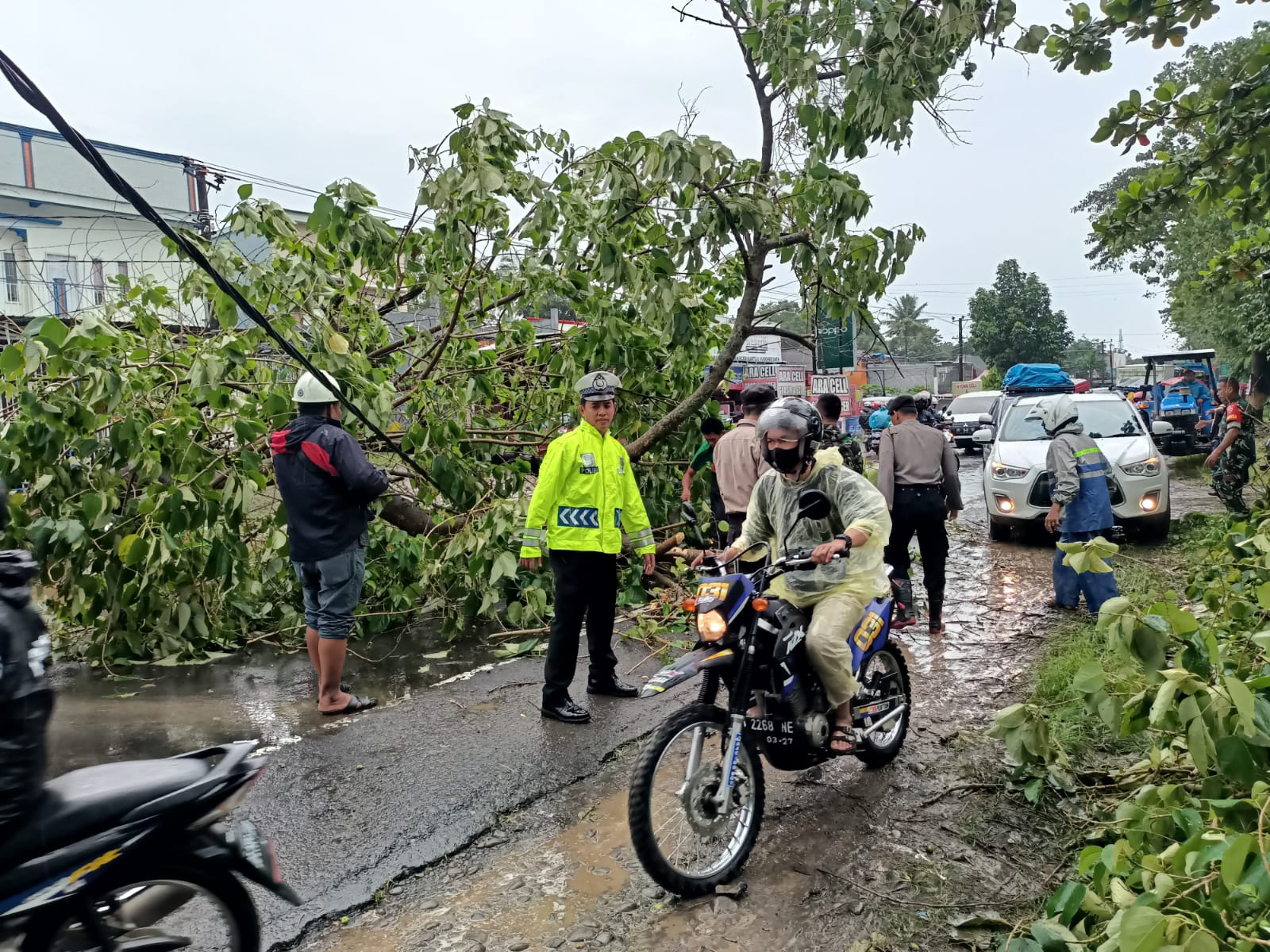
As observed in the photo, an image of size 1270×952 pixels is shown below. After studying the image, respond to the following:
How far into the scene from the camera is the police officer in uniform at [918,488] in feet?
22.9

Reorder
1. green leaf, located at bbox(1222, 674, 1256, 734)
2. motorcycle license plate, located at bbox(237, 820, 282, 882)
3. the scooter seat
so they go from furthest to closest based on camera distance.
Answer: motorcycle license plate, located at bbox(237, 820, 282, 882) < green leaf, located at bbox(1222, 674, 1256, 734) < the scooter seat

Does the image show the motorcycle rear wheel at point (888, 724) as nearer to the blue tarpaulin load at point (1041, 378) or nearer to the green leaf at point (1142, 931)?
the green leaf at point (1142, 931)

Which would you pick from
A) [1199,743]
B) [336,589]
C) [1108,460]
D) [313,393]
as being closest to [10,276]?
[313,393]

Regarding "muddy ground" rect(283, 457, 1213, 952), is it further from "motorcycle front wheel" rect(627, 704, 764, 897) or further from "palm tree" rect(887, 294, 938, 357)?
"palm tree" rect(887, 294, 938, 357)

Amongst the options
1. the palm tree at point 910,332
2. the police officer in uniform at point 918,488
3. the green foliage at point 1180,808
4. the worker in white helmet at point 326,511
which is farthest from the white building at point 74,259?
the palm tree at point 910,332

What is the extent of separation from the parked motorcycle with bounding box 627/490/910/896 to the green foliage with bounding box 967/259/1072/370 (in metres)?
53.9

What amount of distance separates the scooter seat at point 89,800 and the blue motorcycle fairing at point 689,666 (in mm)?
1527

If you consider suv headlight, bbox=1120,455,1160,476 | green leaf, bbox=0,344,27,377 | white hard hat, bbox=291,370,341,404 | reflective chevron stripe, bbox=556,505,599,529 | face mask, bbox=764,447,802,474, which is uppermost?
green leaf, bbox=0,344,27,377

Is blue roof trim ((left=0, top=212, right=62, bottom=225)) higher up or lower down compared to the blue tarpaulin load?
higher up

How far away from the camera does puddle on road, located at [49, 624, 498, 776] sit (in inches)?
199

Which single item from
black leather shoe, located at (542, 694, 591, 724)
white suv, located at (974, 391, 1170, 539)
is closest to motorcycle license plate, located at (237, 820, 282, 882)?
black leather shoe, located at (542, 694, 591, 724)

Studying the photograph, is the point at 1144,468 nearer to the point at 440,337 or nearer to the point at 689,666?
the point at 440,337

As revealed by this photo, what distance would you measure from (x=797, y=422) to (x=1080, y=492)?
4295 millimetres

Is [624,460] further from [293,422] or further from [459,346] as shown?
[459,346]
